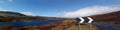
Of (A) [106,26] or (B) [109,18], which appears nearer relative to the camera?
(B) [109,18]

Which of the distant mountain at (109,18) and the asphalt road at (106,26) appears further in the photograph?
the asphalt road at (106,26)

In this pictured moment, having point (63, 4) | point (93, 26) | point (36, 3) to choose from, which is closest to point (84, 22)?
point (93, 26)

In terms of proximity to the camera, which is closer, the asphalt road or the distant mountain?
the distant mountain

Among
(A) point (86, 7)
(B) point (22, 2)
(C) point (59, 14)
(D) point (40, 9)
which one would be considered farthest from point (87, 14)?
(B) point (22, 2)

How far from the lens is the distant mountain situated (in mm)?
4476

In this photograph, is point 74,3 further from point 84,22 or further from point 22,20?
point 22,20

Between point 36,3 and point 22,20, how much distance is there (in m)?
0.39

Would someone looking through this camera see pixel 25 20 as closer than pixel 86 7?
No

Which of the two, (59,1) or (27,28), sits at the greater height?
(59,1)

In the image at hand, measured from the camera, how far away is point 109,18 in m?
4.55

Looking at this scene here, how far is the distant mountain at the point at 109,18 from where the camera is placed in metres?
4.48

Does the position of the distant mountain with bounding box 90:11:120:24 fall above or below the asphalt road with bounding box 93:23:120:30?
above

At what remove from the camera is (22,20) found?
497 cm

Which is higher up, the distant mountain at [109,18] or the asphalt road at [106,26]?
the distant mountain at [109,18]
